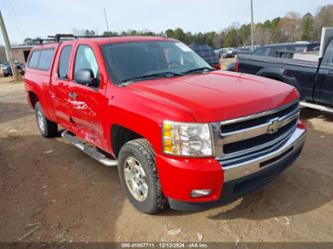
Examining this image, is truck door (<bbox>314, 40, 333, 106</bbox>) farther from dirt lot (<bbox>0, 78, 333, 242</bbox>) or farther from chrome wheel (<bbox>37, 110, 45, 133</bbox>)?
chrome wheel (<bbox>37, 110, 45, 133</bbox>)

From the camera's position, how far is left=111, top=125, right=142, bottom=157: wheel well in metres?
3.25

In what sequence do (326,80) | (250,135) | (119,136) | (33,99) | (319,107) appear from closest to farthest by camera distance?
(250,135) < (119,136) < (326,80) < (319,107) < (33,99)

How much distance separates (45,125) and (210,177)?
182 inches

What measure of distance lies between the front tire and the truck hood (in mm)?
558

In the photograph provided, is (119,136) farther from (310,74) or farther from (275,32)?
(275,32)

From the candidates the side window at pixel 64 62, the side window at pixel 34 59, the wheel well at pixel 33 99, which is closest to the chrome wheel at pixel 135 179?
the side window at pixel 64 62

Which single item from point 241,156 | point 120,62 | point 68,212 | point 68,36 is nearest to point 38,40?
point 68,36

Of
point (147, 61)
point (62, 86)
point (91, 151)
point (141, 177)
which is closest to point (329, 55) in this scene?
point (147, 61)

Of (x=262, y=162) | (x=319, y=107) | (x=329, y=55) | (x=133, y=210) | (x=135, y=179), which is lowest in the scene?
(x=133, y=210)

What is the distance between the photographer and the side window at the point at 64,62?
4328mm

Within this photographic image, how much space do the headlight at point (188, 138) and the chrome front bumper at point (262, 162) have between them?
0.82 ft

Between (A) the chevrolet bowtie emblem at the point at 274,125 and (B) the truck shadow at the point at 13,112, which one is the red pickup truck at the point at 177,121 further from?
(B) the truck shadow at the point at 13,112

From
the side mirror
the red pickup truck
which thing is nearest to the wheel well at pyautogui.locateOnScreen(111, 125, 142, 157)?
the red pickup truck

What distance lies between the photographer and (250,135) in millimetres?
2547
